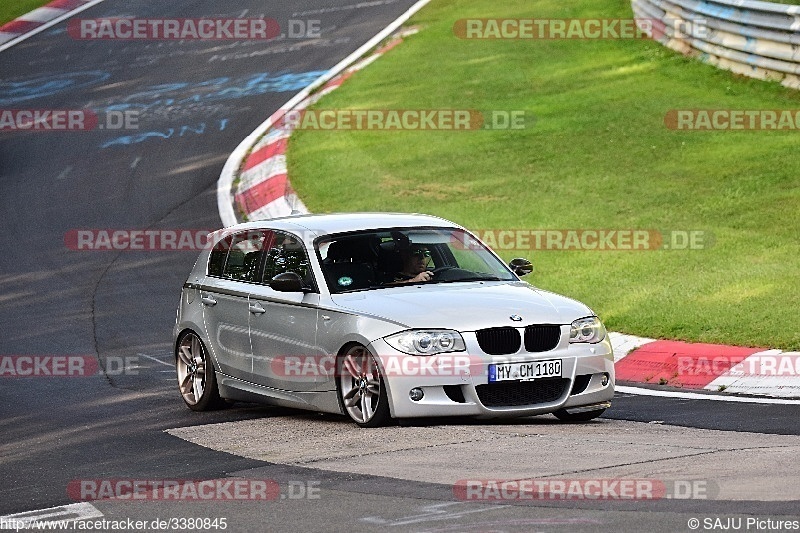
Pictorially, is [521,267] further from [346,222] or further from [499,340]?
[499,340]

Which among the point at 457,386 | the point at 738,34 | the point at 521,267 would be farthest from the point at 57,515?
the point at 738,34

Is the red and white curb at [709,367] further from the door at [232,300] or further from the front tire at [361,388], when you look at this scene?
the door at [232,300]

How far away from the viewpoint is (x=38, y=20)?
121 feet

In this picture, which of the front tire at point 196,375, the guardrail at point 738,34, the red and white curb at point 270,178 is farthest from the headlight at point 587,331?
the guardrail at point 738,34

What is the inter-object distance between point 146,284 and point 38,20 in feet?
66.0

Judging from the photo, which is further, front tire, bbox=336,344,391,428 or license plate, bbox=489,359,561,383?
front tire, bbox=336,344,391,428

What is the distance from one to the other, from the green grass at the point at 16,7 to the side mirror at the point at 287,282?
27.9m

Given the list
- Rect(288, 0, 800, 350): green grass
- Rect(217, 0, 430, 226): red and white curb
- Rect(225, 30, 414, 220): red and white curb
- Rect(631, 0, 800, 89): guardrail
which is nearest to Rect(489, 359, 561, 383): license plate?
Rect(288, 0, 800, 350): green grass

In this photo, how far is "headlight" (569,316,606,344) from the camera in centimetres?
1073

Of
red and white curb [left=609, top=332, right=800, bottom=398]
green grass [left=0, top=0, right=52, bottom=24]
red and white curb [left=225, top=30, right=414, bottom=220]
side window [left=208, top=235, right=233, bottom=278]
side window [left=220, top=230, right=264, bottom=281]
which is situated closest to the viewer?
side window [left=220, top=230, right=264, bottom=281]

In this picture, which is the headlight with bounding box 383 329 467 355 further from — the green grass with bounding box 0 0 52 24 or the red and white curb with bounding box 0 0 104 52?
the green grass with bounding box 0 0 52 24

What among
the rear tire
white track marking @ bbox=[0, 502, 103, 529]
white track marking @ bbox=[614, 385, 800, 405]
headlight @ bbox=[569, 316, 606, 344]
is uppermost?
headlight @ bbox=[569, 316, 606, 344]

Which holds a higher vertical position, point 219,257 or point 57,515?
point 219,257

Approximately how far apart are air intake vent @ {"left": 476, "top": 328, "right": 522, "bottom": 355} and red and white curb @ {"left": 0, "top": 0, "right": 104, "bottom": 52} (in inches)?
1049
